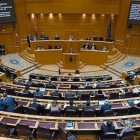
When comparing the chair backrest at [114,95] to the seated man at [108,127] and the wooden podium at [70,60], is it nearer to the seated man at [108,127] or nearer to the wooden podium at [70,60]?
the seated man at [108,127]

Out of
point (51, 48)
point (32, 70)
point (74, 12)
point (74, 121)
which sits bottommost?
point (32, 70)

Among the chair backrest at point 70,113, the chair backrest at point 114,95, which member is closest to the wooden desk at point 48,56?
the chair backrest at point 114,95

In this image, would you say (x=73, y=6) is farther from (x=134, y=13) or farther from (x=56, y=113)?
(x=56, y=113)

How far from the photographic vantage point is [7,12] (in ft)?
52.7

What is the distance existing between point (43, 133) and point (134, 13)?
43.8 ft

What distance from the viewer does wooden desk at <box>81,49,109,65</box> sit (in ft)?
50.8

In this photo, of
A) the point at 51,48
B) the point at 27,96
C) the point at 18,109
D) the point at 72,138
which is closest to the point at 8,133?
the point at 18,109

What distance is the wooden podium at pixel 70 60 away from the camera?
1470 cm

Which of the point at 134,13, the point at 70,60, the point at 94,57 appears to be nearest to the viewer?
the point at 70,60

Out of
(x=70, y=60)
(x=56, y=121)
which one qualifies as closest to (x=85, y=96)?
(x=56, y=121)

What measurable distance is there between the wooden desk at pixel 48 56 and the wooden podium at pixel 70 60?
1006 mm

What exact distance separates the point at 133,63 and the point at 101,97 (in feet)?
28.3

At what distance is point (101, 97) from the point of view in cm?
816

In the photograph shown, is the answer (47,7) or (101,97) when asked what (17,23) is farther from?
(101,97)
